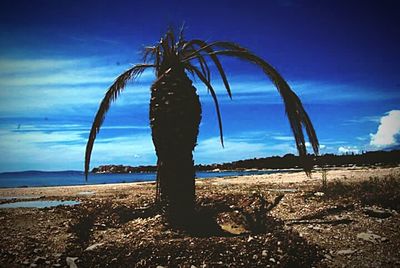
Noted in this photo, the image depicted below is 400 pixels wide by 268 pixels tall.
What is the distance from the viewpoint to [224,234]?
18.8ft

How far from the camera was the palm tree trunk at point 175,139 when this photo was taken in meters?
6.38

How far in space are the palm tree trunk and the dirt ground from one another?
0.48 meters

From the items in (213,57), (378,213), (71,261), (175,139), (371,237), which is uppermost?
(213,57)

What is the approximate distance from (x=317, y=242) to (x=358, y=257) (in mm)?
652

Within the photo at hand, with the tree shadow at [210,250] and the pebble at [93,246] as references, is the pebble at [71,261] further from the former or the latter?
the pebble at [93,246]

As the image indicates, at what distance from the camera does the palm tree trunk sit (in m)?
6.38

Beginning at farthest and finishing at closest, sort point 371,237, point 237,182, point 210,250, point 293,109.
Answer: point 237,182 → point 293,109 → point 371,237 → point 210,250

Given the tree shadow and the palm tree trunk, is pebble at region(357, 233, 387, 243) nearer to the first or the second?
the tree shadow

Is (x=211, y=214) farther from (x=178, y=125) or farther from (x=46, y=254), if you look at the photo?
(x=46, y=254)

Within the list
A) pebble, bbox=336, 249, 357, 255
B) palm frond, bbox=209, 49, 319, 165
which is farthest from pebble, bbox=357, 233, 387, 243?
palm frond, bbox=209, 49, 319, 165

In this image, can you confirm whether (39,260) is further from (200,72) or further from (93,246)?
(200,72)

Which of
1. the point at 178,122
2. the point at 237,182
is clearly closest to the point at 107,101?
the point at 178,122

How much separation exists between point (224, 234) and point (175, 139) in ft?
6.85

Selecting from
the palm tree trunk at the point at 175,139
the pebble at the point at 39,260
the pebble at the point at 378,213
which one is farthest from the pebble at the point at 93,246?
the pebble at the point at 378,213
